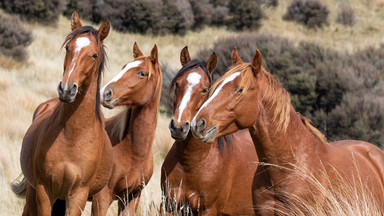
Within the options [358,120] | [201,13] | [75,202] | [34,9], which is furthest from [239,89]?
[201,13]

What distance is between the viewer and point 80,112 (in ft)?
12.1

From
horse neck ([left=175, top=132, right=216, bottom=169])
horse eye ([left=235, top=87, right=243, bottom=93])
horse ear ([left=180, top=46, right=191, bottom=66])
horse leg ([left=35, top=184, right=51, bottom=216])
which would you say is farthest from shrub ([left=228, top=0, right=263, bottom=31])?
horse leg ([left=35, top=184, right=51, bottom=216])

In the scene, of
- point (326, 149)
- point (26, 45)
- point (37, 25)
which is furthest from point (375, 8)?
point (326, 149)

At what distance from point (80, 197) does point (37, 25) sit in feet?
59.8

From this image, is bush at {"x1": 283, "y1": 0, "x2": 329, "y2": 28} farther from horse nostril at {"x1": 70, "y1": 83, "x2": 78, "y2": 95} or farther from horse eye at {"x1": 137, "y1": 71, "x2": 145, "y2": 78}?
horse nostril at {"x1": 70, "y1": 83, "x2": 78, "y2": 95}

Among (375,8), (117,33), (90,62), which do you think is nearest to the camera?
(90,62)

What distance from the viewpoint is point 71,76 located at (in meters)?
3.32

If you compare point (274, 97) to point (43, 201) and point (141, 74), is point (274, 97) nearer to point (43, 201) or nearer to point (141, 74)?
point (141, 74)

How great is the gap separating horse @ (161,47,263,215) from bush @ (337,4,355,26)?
25994 millimetres

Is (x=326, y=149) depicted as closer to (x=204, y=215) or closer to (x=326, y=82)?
(x=204, y=215)

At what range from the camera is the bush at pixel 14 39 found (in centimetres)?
1458

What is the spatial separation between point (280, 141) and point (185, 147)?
1.03m

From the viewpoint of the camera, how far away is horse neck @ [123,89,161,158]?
466cm

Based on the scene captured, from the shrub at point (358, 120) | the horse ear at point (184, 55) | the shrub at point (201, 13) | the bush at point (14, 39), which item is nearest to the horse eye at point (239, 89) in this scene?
the horse ear at point (184, 55)
